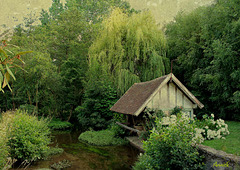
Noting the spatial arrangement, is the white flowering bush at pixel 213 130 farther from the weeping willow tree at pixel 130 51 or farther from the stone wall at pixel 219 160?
the weeping willow tree at pixel 130 51

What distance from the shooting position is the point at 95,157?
35.9 ft

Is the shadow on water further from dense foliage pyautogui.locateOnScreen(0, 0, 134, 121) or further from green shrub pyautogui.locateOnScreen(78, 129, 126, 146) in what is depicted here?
dense foliage pyautogui.locateOnScreen(0, 0, 134, 121)

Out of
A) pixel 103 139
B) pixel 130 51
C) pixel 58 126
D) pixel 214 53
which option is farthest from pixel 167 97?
pixel 58 126

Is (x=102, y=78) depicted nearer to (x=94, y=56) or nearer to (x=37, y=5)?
(x=94, y=56)

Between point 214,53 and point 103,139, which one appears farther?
point 214,53

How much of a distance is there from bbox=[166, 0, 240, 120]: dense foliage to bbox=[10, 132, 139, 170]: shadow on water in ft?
25.9

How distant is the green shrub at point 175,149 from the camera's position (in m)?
6.10

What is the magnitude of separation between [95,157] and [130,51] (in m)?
10.2

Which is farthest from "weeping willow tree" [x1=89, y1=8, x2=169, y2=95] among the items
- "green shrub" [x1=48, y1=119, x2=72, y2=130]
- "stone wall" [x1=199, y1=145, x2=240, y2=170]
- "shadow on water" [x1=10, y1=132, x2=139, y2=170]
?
"stone wall" [x1=199, y1=145, x2=240, y2=170]

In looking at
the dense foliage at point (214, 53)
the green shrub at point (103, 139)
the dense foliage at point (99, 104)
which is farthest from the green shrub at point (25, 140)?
the dense foliage at point (214, 53)

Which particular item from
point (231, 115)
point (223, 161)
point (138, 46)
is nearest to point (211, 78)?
point (231, 115)

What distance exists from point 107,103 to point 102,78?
2.28 m

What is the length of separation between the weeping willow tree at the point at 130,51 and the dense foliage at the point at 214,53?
7.54 feet

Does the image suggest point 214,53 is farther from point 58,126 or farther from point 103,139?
point 58,126
